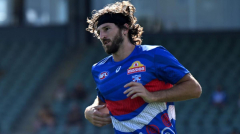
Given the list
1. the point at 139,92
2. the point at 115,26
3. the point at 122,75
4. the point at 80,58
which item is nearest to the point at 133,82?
the point at 139,92

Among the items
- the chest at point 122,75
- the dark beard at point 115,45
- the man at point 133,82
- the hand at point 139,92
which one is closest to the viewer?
the hand at point 139,92

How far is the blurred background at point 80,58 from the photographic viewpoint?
12.2 meters

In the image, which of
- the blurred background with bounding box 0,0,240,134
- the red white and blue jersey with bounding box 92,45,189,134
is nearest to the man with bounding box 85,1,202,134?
the red white and blue jersey with bounding box 92,45,189,134

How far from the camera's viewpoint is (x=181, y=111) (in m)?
12.2

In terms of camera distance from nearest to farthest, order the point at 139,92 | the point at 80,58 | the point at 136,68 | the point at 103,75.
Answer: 1. the point at 139,92
2. the point at 136,68
3. the point at 103,75
4. the point at 80,58

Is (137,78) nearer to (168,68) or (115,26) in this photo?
(168,68)

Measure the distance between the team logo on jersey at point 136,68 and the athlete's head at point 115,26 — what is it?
196 mm

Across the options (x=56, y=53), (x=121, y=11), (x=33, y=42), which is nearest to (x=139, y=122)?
(x=121, y=11)

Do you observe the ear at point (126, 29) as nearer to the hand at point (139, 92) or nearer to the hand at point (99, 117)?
the hand at point (139, 92)

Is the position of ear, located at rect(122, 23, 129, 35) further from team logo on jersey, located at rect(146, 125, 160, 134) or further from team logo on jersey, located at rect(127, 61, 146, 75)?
team logo on jersey, located at rect(146, 125, 160, 134)

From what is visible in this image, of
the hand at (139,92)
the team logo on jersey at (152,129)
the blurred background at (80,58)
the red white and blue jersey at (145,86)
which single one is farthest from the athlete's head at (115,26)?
the blurred background at (80,58)

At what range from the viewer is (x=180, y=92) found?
3.12 metres

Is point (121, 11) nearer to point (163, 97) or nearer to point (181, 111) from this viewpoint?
point (163, 97)

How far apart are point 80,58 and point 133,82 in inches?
521
